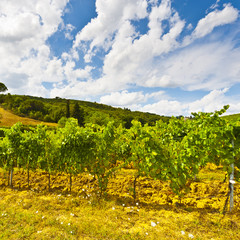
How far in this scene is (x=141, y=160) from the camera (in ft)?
21.0

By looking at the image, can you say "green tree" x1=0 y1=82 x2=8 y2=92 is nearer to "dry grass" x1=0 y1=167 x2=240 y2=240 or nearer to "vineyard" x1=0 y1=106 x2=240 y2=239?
"vineyard" x1=0 y1=106 x2=240 y2=239

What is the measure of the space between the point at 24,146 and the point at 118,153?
6.08 m

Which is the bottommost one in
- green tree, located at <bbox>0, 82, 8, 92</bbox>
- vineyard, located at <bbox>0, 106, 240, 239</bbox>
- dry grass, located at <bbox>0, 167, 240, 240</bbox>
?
dry grass, located at <bbox>0, 167, 240, 240</bbox>

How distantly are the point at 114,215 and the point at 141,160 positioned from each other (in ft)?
7.57

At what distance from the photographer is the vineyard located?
5.13 meters

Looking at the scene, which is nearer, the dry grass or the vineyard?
the dry grass

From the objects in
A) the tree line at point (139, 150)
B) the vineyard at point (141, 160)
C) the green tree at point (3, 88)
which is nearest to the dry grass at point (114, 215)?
the vineyard at point (141, 160)

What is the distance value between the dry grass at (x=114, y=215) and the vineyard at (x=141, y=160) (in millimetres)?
95

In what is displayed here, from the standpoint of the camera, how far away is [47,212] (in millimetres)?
5547

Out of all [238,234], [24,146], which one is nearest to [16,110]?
[24,146]

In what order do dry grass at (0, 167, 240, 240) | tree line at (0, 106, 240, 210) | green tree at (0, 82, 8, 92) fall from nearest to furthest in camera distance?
dry grass at (0, 167, 240, 240) < tree line at (0, 106, 240, 210) < green tree at (0, 82, 8, 92)

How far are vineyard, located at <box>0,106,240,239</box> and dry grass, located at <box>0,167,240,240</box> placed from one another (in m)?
0.10

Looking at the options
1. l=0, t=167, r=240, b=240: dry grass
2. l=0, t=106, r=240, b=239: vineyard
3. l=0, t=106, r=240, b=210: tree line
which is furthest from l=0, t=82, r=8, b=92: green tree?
l=0, t=167, r=240, b=240: dry grass

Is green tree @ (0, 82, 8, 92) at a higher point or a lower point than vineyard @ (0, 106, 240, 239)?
higher
